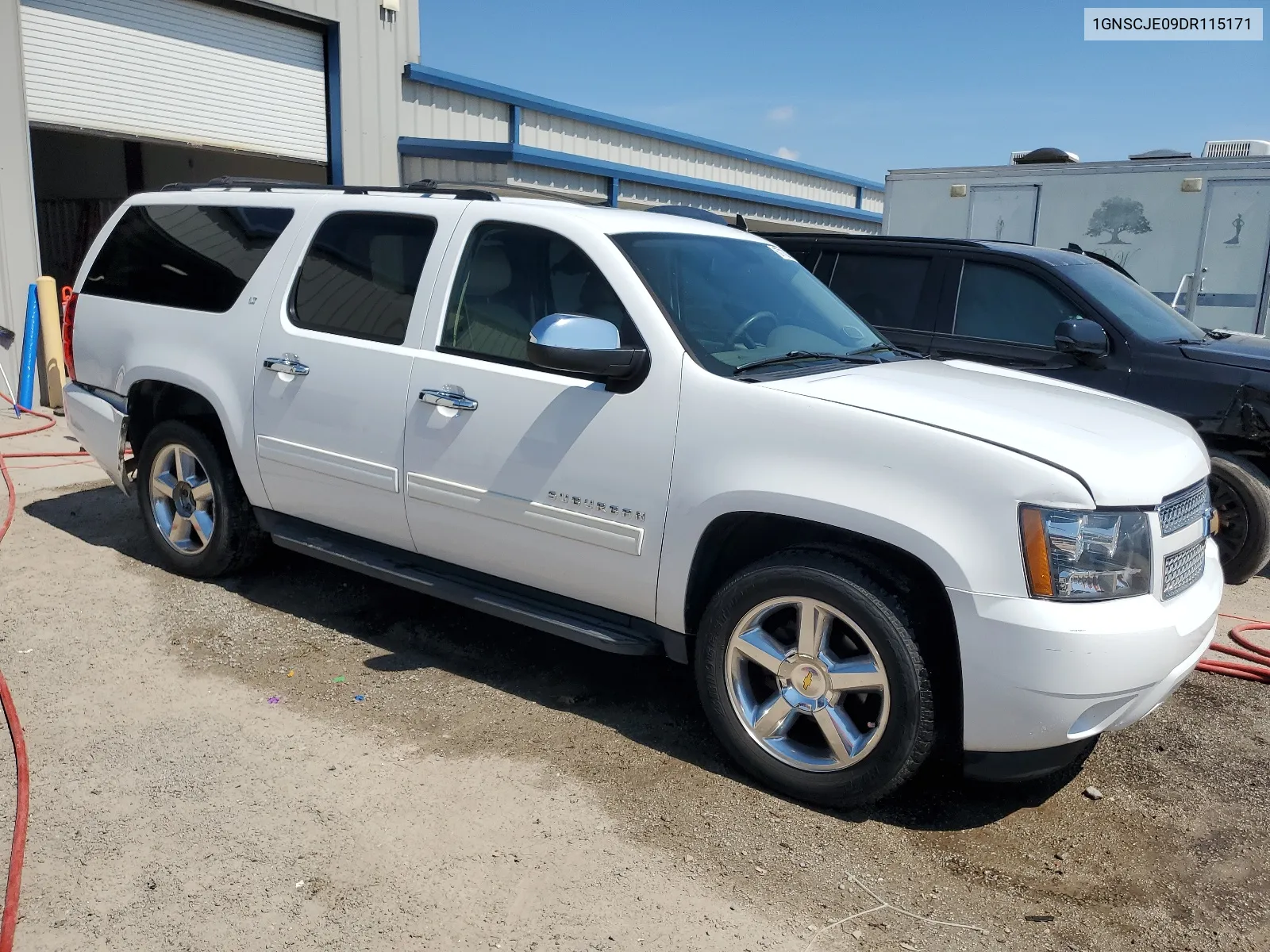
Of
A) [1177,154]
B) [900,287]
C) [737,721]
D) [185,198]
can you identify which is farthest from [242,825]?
[1177,154]

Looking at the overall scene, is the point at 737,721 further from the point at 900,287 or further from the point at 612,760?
the point at 900,287

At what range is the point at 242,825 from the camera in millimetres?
3186

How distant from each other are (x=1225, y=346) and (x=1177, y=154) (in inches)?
189

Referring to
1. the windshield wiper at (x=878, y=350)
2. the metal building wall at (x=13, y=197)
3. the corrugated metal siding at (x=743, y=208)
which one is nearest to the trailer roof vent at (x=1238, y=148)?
the corrugated metal siding at (x=743, y=208)

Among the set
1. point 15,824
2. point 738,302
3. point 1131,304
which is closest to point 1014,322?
point 1131,304

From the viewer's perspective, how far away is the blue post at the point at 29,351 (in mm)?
10453

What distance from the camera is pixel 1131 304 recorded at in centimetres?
667

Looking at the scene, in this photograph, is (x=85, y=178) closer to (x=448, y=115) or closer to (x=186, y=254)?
(x=448, y=115)

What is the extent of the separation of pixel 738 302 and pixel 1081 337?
2.85 metres

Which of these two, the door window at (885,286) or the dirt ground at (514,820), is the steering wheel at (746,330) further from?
the door window at (885,286)

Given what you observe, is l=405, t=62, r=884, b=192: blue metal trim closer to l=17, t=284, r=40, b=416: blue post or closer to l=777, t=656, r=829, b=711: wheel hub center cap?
l=17, t=284, r=40, b=416: blue post

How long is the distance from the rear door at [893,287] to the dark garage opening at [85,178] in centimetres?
1500

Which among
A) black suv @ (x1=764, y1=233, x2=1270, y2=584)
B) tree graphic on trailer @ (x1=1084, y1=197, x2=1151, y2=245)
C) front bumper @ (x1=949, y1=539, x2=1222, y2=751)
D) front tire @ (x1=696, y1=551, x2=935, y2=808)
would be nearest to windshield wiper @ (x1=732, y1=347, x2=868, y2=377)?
front tire @ (x1=696, y1=551, x2=935, y2=808)

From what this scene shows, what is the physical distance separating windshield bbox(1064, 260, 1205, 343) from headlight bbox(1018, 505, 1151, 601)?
3.76 metres
